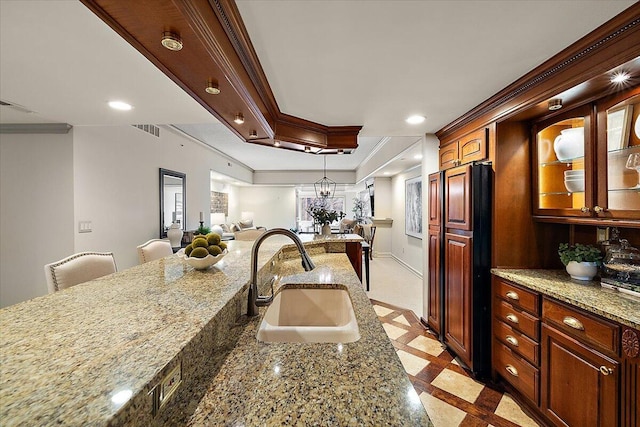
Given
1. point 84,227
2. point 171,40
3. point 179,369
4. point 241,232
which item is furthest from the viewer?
point 241,232

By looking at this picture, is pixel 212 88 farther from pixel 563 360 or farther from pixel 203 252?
pixel 563 360

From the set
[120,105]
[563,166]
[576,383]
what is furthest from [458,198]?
[120,105]

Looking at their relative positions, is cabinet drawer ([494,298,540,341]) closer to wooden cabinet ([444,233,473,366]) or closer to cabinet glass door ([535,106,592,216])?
wooden cabinet ([444,233,473,366])

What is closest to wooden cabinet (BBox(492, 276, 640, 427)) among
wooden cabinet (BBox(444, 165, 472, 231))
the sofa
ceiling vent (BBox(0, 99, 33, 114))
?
wooden cabinet (BBox(444, 165, 472, 231))

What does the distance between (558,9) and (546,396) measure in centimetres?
211

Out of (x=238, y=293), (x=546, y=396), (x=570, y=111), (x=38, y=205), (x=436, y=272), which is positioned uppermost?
(x=570, y=111)

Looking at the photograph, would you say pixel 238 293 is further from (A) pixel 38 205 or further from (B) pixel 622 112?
(A) pixel 38 205

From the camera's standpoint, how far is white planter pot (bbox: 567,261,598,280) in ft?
5.67

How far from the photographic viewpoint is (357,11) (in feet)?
3.93

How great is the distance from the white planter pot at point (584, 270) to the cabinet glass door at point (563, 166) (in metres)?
0.34

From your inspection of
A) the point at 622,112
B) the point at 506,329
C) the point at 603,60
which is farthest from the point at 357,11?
the point at 506,329

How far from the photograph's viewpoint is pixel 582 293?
1.53 m

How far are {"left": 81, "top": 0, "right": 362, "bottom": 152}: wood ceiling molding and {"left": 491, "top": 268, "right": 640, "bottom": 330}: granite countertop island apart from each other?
2231 millimetres

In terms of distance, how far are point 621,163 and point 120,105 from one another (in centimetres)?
359
